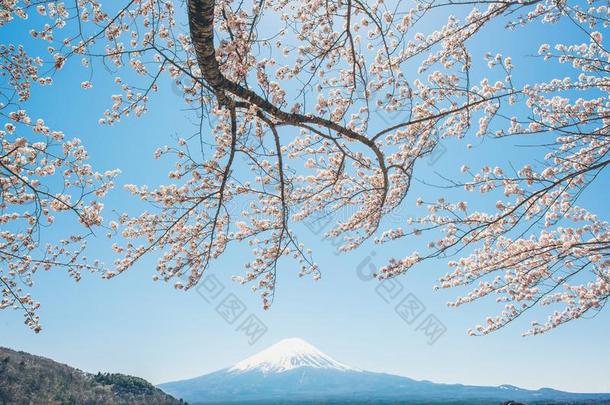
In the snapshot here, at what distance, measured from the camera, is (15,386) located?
159 ft

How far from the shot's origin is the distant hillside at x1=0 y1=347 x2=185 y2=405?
→ 47.1m

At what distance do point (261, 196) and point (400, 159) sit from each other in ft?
7.42

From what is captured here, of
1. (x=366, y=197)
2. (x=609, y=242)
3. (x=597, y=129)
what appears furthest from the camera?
(x=366, y=197)

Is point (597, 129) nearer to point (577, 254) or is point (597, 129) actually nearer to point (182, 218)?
point (577, 254)

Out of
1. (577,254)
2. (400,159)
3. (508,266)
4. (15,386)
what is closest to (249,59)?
(400,159)

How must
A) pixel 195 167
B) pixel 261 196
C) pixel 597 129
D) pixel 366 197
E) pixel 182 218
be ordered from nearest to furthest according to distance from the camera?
pixel 597 129
pixel 195 167
pixel 182 218
pixel 261 196
pixel 366 197

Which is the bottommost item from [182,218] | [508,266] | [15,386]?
[15,386]

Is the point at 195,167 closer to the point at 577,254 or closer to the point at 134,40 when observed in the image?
the point at 134,40

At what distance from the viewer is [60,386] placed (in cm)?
5184

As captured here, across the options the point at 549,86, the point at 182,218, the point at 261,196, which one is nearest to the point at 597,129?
the point at 549,86

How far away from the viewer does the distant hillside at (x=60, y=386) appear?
4712 cm

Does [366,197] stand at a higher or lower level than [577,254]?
higher

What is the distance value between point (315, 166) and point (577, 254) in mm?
3726

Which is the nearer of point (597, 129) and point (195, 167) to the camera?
point (597, 129)
